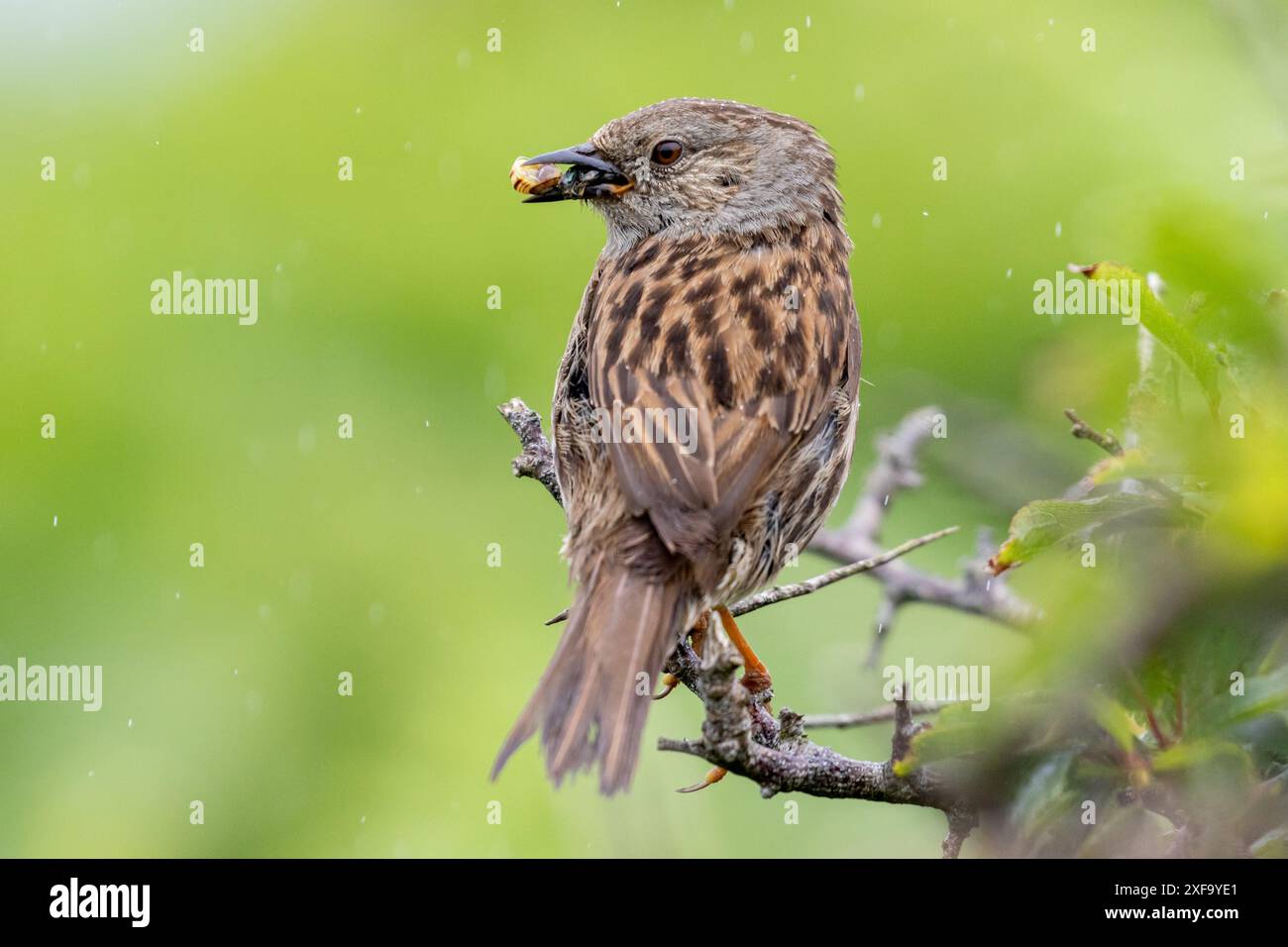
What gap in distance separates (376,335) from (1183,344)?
5.12 meters

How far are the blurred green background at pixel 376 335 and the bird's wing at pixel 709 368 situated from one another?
75 cm

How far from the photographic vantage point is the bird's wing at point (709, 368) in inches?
140

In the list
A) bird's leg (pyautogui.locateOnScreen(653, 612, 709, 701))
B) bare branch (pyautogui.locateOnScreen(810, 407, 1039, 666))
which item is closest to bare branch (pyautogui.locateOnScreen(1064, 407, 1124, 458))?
bare branch (pyautogui.locateOnScreen(810, 407, 1039, 666))

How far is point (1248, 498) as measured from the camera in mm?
1383

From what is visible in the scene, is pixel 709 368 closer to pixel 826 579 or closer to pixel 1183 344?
pixel 826 579

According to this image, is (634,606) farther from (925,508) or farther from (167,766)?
(167,766)

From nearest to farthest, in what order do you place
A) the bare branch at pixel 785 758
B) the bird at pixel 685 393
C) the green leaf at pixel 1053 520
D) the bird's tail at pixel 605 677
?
the green leaf at pixel 1053 520, the bare branch at pixel 785 758, the bird's tail at pixel 605 677, the bird at pixel 685 393

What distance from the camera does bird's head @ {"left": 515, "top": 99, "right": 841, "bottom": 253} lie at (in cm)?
460

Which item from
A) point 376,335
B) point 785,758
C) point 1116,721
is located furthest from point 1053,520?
point 376,335

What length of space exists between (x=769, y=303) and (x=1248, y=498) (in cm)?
276

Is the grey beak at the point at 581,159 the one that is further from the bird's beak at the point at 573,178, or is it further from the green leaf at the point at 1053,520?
the green leaf at the point at 1053,520

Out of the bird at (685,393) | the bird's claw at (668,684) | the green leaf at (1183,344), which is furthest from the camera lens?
the bird's claw at (668,684)

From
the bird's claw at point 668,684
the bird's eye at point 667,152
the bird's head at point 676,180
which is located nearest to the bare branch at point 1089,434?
the bird's claw at point 668,684

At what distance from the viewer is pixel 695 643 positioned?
4.06m
